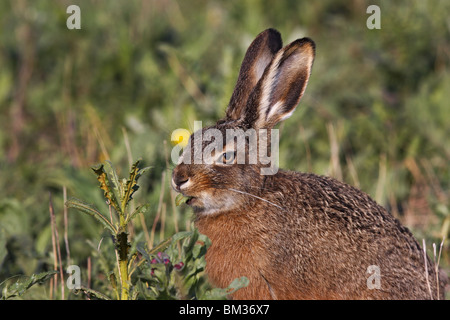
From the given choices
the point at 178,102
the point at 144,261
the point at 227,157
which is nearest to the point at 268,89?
the point at 227,157

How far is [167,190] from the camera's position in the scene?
6.23 metres

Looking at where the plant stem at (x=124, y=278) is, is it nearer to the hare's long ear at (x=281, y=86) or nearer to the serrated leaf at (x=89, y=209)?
the serrated leaf at (x=89, y=209)

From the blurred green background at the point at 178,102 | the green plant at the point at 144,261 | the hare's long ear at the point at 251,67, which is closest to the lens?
the green plant at the point at 144,261

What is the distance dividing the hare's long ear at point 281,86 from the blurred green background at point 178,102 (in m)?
1.49

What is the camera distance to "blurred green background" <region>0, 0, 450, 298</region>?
21.3 feet

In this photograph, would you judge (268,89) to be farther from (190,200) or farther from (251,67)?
(190,200)

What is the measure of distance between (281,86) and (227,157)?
0.63 metres

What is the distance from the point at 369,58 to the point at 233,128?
381 centimetres

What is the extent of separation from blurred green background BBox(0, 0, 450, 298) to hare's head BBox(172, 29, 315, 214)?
1.39 metres

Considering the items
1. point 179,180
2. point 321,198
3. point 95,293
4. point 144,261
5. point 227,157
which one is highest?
point 227,157

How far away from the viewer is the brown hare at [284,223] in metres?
4.45

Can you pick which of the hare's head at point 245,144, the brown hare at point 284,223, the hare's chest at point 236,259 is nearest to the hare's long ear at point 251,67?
the hare's head at point 245,144

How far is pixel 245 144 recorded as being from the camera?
469 centimetres
